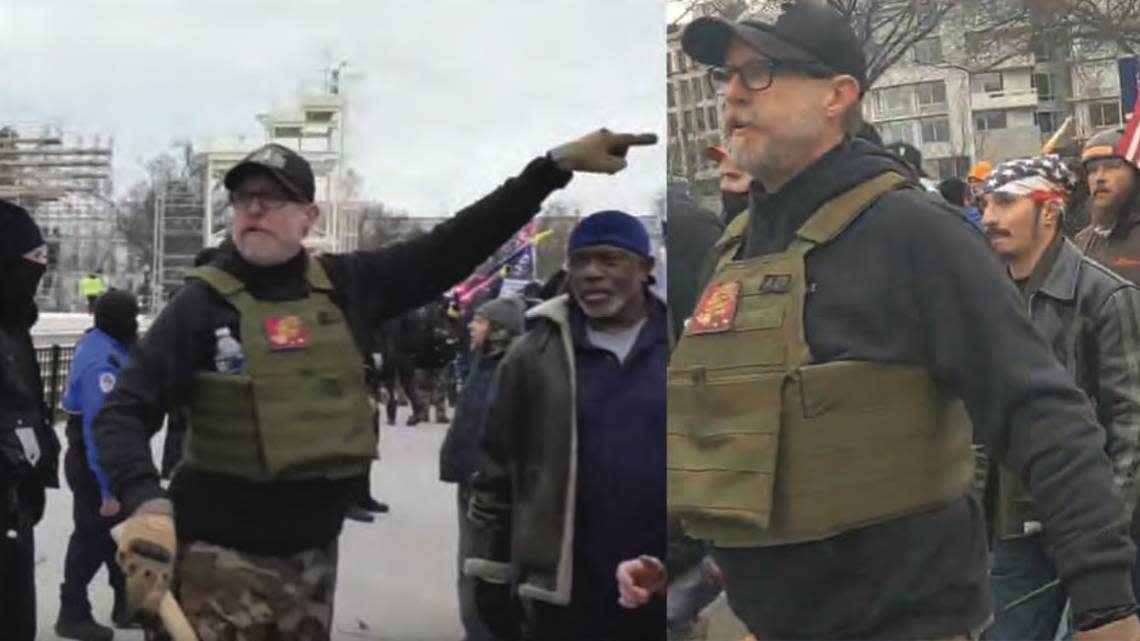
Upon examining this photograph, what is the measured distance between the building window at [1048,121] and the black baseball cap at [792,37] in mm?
354

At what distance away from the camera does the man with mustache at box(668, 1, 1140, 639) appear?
2.04 metres

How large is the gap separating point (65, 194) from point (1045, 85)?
5.43ft

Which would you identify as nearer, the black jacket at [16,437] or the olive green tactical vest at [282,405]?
the olive green tactical vest at [282,405]

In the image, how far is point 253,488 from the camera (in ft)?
7.08

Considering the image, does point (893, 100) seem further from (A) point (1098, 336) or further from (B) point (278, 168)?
(B) point (278, 168)

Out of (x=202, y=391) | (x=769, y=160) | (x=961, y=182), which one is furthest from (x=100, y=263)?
(x=961, y=182)

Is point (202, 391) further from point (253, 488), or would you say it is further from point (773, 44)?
point (773, 44)

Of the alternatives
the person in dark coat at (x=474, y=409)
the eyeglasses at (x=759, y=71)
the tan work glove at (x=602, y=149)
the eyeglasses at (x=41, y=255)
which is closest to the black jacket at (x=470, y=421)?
the person in dark coat at (x=474, y=409)

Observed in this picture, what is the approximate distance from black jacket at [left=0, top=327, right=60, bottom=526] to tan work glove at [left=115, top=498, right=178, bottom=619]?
0.70ft

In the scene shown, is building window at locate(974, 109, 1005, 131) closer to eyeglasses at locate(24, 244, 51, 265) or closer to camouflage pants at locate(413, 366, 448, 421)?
camouflage pants at locate(413, 366, 448, 421)

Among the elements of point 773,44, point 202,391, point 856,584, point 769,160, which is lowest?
point 856,584

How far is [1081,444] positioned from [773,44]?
0.79 meters

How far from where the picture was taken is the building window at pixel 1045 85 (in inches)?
89.1

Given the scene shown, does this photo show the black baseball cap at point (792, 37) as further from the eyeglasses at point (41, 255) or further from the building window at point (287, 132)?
the eyeglasses at point (41, 255)
